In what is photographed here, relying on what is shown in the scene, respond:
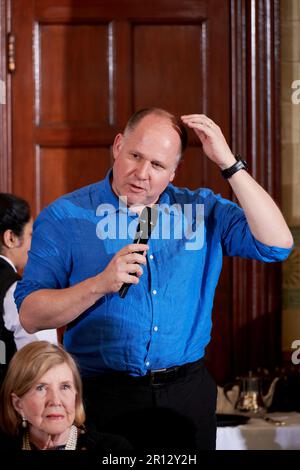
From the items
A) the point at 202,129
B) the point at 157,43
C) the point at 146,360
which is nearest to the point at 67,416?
the point at 146,360

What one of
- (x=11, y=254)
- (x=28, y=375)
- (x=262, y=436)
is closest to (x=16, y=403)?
(x=28, y=375)

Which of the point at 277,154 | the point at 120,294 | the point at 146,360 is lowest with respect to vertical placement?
the point at 146,360

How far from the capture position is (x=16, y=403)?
1.88 m

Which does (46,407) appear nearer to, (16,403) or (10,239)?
(16,403)

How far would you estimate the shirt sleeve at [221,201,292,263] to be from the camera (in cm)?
187

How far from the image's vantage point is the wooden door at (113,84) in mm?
3484

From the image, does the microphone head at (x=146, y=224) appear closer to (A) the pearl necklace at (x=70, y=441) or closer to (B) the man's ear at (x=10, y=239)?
(A) the pearl necklace at (x=70, y=441)

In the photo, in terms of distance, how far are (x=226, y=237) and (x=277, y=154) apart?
154 cm

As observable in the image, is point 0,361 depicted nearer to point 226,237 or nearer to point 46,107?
point 226,237

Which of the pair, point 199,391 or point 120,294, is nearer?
point 120,294

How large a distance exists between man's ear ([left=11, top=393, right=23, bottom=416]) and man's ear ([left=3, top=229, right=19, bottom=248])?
2.34 ft

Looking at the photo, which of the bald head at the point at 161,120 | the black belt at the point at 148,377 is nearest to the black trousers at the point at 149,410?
the black belt at the point at 148,377

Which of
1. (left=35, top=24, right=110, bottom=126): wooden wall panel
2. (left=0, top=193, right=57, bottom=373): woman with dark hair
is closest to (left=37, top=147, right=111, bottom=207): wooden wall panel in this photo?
(left=35, top=24, right=110, bottom=126): wooden wall panel

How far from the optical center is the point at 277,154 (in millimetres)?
3420
